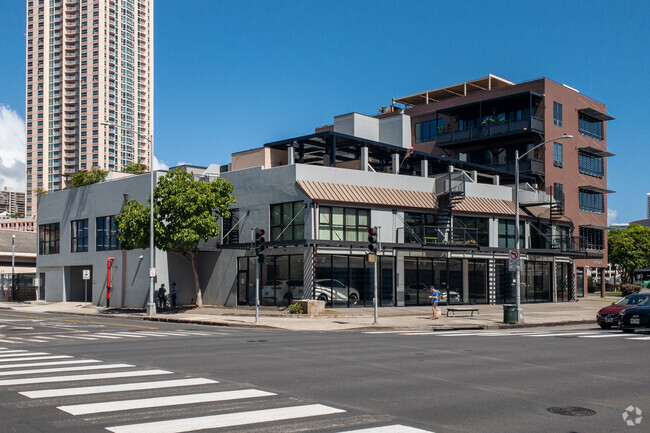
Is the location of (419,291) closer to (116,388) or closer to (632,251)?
(116,388)

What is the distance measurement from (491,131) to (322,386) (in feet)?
177

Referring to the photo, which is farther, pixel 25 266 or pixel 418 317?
pixel 25 266

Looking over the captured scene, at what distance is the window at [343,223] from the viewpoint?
37719 millimetres

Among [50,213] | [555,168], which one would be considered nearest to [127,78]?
[50,213]

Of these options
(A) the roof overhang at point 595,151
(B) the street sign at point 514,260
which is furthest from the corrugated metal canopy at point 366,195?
(A) the roof overhang at point 595,151

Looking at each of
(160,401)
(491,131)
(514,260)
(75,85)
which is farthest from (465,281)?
(75,85)

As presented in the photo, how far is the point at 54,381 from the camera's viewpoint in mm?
11977

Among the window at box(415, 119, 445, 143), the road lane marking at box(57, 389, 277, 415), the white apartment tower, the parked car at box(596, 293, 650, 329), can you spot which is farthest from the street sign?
the white apartment tower

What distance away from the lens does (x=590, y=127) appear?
218 feet

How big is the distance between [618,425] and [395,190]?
3333 centimetres

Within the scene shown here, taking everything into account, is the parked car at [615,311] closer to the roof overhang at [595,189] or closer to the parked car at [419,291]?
the parked car at [419,291]

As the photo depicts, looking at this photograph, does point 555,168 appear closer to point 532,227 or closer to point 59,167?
point 532,227

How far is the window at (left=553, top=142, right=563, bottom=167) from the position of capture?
6062 cm

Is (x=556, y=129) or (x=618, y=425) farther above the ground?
(x=556, y=129)
